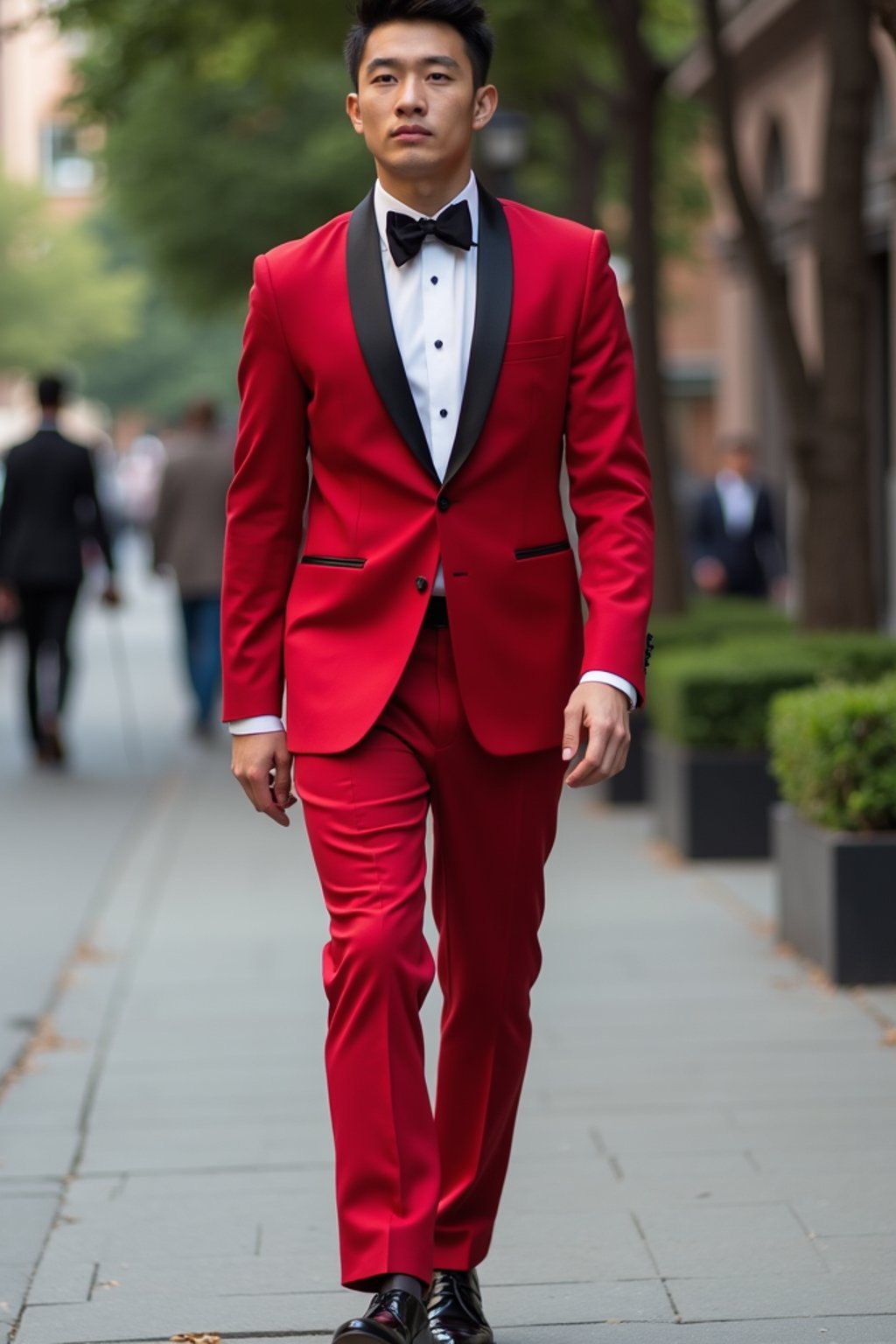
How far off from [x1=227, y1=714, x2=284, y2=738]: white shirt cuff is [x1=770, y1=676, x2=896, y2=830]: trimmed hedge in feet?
10.9

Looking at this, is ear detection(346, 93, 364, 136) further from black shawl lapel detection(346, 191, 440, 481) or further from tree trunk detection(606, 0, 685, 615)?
tree trunk detection(606, 0, 685, 615)

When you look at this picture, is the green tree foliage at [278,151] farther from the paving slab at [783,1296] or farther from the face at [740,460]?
the paving slab at [783,1296]

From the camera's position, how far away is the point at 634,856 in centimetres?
993

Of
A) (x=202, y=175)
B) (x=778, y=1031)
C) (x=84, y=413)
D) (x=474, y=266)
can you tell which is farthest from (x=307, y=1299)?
(x=84, y=413)

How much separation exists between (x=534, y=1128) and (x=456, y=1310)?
1602 mm

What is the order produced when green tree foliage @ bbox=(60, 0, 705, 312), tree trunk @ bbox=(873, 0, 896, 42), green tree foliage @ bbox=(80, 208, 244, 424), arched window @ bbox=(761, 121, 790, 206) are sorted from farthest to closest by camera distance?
green tree foliage @ bbox=(80, 208, 244, 424) → arched window @ bbox=(761, 121, 790, 206) → green tree foliage @ bbox=(60, 0, 705, 312) → tree trunk @ bbox=(873, 0, 896, 42)

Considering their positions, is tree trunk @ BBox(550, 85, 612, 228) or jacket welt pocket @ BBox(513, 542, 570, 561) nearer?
jacket welt pocket @ BBox(513, 542, 570, 561)

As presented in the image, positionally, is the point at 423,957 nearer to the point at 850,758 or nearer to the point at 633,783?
the point at 850,758

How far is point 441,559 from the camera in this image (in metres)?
3.82

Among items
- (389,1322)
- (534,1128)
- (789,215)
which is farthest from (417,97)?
(789,215)

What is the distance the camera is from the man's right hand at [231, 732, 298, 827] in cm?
393

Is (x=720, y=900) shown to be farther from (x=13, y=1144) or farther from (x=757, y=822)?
(x=13, y=1144)

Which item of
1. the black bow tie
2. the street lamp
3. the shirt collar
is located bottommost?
the black bow tie

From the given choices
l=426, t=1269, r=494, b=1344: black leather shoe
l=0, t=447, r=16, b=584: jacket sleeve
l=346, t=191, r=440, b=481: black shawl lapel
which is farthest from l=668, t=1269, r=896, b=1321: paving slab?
l=0, t=447, r=16, b=584: jacket sleeve
